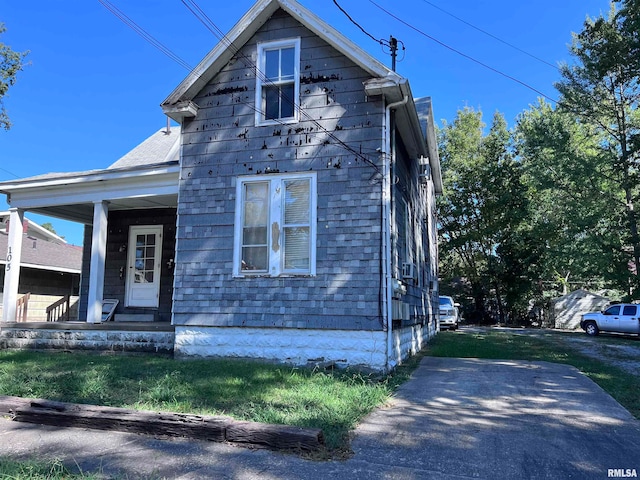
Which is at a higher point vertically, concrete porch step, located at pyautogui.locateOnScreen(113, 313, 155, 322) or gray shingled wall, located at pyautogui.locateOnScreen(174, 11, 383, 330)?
gray shingled wall, located at pyautogui.locateOnScreen(174, 11, 383, 330)

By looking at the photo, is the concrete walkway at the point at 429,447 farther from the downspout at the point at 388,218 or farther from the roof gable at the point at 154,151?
the roof gable at the point at 154,151

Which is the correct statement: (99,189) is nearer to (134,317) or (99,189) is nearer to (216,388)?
(134,317)

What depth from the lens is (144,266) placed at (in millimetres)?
11828

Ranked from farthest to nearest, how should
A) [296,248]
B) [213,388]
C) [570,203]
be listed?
[570,203], [296,248], [213,388]

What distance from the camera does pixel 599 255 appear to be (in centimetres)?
2252

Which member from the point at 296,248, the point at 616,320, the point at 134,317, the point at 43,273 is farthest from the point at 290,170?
the point at 616,320

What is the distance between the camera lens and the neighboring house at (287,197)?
7.87 m

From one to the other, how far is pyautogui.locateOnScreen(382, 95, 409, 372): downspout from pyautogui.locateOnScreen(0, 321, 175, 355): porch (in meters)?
4.16

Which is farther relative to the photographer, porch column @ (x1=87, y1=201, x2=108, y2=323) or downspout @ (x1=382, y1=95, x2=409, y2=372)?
porch column @ (x1=87, y1=201, x2=108, y2=323)

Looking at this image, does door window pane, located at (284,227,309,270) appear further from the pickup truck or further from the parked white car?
the pickup truck

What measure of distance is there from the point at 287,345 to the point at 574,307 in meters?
24.0

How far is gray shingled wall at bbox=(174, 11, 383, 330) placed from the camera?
7.88m

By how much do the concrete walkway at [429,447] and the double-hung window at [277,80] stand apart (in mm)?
5378

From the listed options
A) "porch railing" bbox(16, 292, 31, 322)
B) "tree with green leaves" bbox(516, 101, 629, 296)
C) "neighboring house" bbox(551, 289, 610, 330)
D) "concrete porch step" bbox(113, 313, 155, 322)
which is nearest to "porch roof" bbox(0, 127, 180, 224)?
"porch railing" bbox(16, 292, 31, 322)
